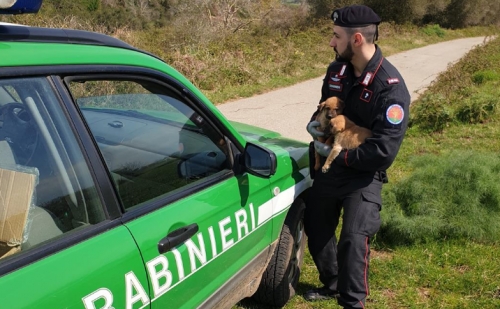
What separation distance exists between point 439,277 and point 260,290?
4.93 ft

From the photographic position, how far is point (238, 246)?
2311 mm

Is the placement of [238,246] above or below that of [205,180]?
below

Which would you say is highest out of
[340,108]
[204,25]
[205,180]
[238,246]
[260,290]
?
[204,25]

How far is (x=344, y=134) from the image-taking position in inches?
111

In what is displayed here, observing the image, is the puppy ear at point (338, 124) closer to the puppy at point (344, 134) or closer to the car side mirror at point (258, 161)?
the puppy at point (344, 134)

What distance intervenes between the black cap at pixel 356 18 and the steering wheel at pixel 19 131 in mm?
1842

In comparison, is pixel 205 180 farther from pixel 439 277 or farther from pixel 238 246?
pixel 439 277

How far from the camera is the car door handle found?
1.75 m

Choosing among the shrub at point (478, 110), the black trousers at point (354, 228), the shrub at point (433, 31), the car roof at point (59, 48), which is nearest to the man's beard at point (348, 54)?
the black trousers at point (354, 228)

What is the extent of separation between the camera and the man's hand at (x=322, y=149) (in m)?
2.91

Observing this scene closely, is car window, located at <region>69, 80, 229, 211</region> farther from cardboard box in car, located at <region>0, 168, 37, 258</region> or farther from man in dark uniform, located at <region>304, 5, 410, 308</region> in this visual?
man in dark uniform, located at <region>304, 5, 410, 308</region>

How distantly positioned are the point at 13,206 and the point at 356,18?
204 centimetres

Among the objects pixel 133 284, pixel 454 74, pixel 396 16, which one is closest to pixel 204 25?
pixel 454 74

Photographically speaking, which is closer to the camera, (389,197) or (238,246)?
(238,246)
